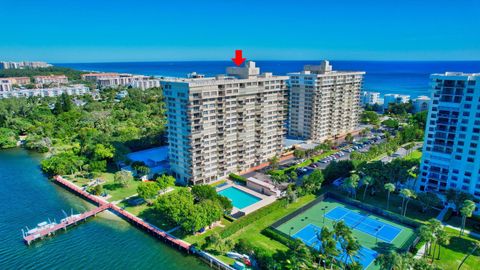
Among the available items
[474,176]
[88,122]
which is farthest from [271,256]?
[88,122]

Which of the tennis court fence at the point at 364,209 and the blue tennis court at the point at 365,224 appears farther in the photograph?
the blue tennis court at the point at 365,224

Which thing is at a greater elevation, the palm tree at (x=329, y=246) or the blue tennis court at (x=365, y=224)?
the palm tree at (x=329, y=246)

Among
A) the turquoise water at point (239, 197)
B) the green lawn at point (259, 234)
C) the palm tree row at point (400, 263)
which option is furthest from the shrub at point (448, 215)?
the turquoise water at point (239, 197)

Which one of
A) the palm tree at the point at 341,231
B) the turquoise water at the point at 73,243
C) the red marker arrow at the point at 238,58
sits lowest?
the turquoise water at the point at 73,243

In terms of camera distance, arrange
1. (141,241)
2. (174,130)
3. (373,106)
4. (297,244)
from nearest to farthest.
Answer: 1. (297,244)
2. (141,241)
3. (174,130)
4. (373,106)

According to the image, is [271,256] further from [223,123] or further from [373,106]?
[373,106]

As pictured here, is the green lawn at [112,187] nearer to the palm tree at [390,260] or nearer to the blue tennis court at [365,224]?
the blue tennis court at [365,224]

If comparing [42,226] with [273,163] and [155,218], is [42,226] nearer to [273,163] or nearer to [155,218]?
[155,218]
